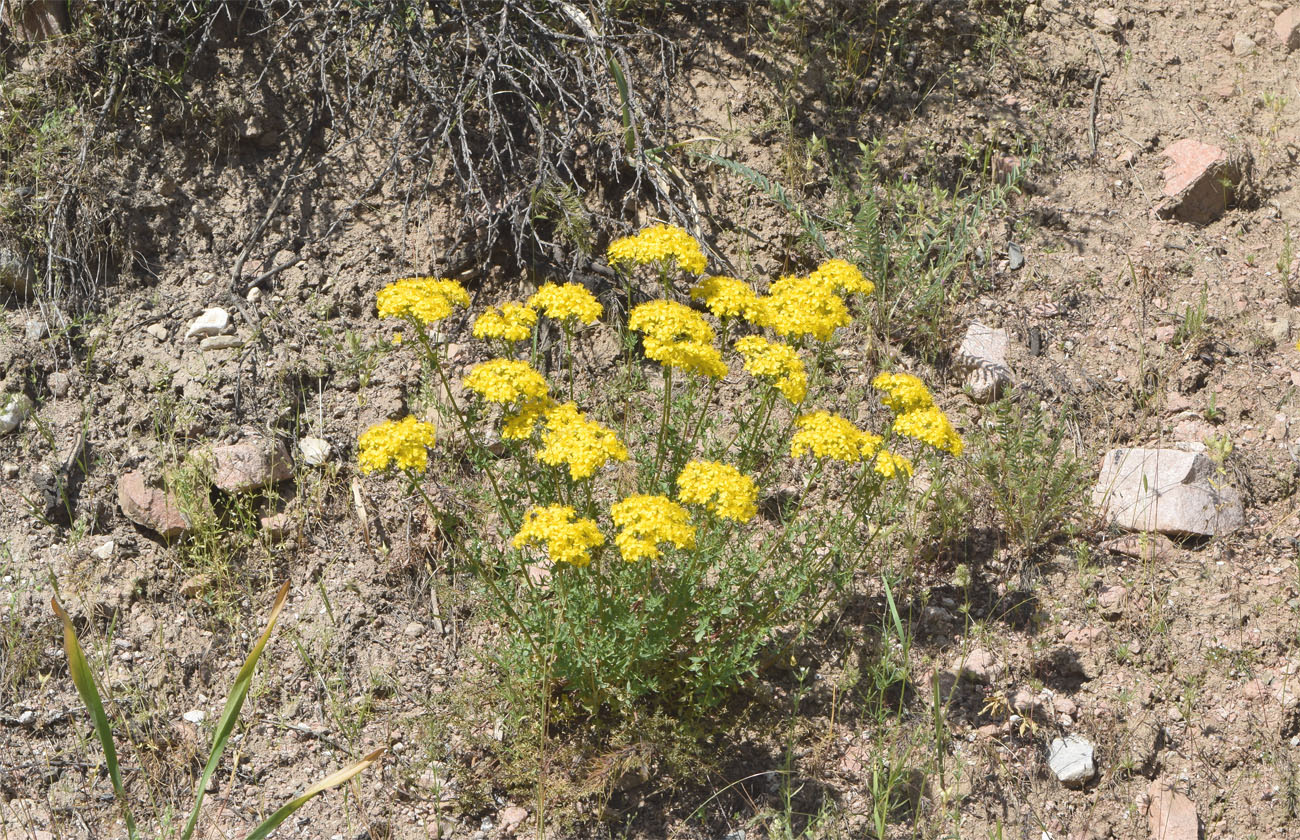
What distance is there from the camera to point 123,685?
157 inches

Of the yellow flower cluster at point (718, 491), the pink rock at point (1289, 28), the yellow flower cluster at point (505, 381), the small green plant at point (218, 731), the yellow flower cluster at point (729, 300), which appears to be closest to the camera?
the small green plant at point (218, 731)

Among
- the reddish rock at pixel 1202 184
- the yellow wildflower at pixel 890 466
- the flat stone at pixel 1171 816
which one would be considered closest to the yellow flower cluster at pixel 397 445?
the yellow wildflower at pixel 890 466

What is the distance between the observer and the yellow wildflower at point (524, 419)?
3283 mm

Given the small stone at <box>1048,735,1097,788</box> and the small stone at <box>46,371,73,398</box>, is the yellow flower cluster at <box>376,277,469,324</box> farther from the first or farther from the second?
the small stone at <box>1048,735,1097,788</box>

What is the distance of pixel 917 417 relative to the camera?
343 cm

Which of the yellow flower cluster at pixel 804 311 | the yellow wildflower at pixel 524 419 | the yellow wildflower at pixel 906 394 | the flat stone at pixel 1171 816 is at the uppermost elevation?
the yellow flower cluster at pixel 804 311

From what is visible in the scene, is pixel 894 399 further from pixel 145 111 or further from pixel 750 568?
pixel 145 111

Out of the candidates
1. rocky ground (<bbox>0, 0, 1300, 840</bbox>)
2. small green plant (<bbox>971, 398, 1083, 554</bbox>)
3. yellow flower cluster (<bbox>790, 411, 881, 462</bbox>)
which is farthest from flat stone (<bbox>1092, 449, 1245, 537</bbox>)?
yellow flower cluster (<bbox>790, 411, 881, 462</bbox>)

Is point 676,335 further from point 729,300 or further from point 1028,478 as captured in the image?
point 1028,478

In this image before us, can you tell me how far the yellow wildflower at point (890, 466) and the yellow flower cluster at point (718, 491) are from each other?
0.42 metres

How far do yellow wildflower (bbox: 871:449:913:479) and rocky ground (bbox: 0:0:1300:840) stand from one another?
86 centimetres

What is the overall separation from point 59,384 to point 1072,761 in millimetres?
4268

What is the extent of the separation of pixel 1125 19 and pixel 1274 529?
3016 mm

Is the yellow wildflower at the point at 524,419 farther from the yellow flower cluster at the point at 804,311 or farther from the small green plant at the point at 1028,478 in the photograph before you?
the small green plant at the point at 1028,478
